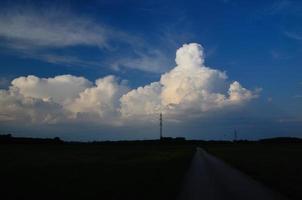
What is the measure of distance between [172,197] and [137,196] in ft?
5.46

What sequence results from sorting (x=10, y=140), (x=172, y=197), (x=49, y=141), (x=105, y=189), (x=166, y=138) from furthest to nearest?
(x=166, y=138), (x=49, y=141), (x=10, y=140), (x=105, y=189), (x=172, y=197)

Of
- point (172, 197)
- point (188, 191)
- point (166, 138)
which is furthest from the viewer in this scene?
point (166, 138)

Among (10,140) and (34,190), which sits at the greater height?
(10,140)

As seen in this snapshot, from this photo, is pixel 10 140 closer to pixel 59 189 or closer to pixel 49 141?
pixel 49 141

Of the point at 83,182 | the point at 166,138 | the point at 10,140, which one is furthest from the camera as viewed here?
the point at 166,138

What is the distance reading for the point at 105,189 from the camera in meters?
22.2

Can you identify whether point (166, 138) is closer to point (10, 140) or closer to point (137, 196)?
point (10, 140)

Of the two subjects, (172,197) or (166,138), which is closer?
(172,197)

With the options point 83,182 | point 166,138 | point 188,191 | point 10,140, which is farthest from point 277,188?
point 166,138

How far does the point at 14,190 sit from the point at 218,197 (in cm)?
908

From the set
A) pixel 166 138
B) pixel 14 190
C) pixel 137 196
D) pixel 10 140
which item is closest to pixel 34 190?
pixel 14 190

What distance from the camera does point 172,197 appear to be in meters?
18.9

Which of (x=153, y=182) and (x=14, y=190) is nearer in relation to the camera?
(x=14, y=190)

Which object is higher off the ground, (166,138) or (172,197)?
(166,138)
